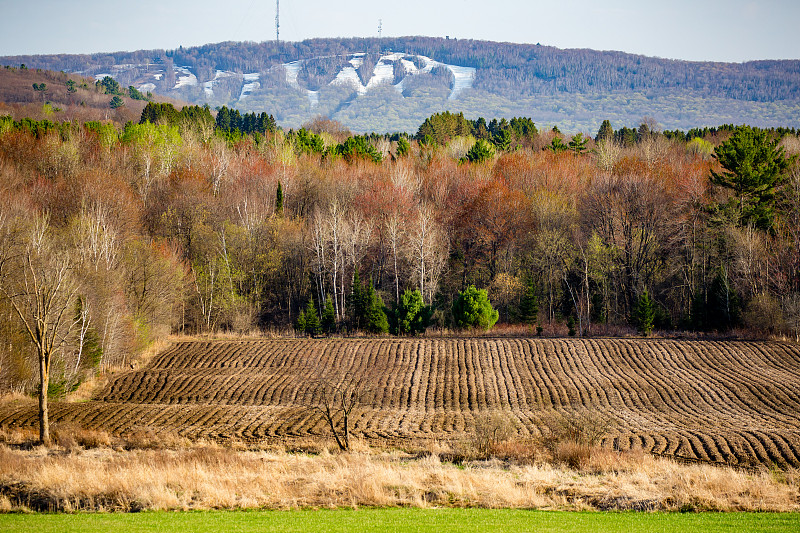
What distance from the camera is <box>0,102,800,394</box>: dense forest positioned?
44.7 metres

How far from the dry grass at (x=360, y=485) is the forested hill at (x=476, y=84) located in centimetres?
12341

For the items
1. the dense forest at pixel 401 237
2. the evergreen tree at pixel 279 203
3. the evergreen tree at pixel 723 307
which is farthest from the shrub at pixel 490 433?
the evergreen tree at pixel 279 203

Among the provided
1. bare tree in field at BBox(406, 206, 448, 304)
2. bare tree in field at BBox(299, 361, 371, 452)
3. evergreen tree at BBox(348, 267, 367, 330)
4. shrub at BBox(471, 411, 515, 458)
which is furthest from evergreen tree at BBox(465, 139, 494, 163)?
Answer: shrub at BBox(471, 411, 515, 458)

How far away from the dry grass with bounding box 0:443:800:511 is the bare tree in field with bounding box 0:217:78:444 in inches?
169

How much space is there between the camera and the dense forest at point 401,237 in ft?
147

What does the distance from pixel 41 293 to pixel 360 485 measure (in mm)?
14433

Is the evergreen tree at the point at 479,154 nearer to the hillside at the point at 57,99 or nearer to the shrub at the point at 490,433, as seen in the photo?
the shrub at the point at 490,433

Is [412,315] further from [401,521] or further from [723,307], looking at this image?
[401,521]

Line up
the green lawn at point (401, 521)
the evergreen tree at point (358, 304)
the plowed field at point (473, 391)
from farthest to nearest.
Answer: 1. the evergreen tree at point (358, 304)
2. the plowed field at point (473, 391)
3. the green lawn at point (401, 521)

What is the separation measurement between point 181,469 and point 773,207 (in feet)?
157

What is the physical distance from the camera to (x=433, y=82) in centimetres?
16838

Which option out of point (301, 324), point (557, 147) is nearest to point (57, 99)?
point (557, 147)

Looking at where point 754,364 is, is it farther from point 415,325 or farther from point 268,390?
point 268,390

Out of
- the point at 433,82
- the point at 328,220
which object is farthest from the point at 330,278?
the point at 433,82
